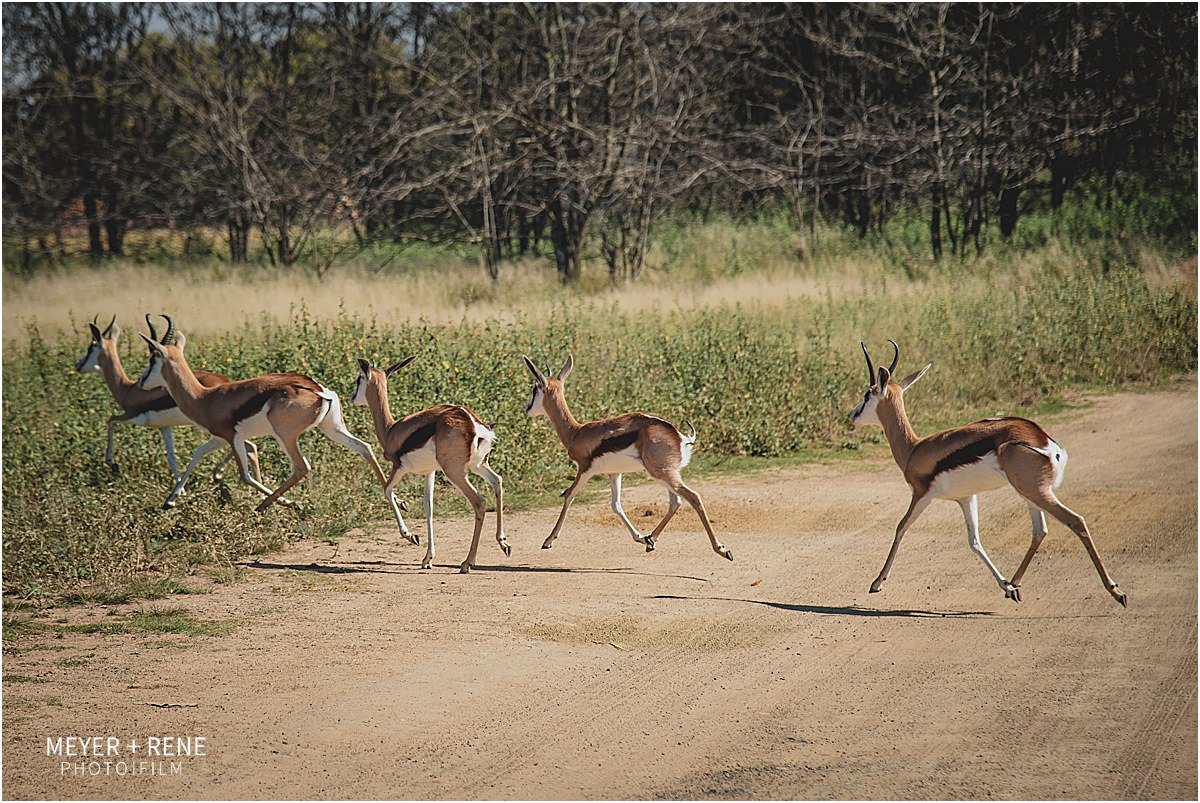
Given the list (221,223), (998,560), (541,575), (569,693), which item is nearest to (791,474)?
(998,560)

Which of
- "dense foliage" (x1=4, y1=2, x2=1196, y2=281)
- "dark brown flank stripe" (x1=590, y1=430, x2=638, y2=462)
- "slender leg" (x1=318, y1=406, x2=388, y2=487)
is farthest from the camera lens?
"dense foliage" (x1=4, y1=2, x2=1196, y2=281)

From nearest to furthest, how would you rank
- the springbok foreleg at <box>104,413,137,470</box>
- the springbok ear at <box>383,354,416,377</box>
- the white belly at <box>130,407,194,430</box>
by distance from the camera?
the springbok ear at <box>383,354,416,377</box> → the white belly at <box>130,407,194,430</box> → the springbok foreleg at <box>104,413,137,470</box>

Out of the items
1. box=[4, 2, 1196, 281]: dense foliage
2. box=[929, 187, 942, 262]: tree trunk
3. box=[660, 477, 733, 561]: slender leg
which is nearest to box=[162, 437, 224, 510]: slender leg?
box=[660, 477, 733, 561]: slender leg

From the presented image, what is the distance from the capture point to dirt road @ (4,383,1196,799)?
5199mm

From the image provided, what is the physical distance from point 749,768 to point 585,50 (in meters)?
21.0

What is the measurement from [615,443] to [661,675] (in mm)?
1957

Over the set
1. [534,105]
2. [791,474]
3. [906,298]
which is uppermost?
[534,105]

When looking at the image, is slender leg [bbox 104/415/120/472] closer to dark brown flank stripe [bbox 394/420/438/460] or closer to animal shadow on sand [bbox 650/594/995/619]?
dark brown flank stripe [bbox 394/420/438/460]

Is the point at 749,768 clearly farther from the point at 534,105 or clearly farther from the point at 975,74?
the point at 975,74

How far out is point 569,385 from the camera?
13.2 meters

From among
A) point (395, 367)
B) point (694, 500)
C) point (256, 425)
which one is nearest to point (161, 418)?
point (256, 425)

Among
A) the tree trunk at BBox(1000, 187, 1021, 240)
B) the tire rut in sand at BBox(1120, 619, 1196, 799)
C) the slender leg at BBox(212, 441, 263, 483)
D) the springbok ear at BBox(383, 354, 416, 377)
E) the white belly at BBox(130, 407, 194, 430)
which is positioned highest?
the tree trunk at BBox(1000, 187, 1021, 240)

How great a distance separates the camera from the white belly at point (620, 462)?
7934 millimetres

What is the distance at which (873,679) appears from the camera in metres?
6.29
